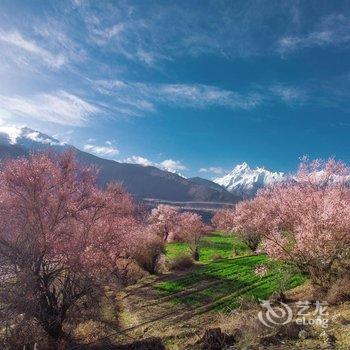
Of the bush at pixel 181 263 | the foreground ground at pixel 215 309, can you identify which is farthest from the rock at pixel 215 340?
the bush at pixel 181 263

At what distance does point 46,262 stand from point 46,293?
6.82 ft

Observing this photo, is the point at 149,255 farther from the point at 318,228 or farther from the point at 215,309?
the point at 318,228

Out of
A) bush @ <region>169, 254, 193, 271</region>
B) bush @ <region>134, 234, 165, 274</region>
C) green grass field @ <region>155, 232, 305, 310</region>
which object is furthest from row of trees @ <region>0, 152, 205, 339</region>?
bush @ <region>169, 254, 193, 271</region>

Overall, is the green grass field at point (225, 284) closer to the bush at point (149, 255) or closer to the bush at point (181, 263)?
the bush at point (181, 263)

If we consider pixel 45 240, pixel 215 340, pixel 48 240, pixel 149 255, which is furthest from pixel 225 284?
pixel 215 340

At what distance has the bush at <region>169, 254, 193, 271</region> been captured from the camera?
58.1 metres

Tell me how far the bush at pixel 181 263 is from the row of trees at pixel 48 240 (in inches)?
1055

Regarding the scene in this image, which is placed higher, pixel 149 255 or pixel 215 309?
pixel 149 255

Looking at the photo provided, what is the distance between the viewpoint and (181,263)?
58.6 m

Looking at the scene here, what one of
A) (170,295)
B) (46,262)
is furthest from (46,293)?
(170,295)

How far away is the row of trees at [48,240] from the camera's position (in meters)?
25.7

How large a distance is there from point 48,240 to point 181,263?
3398 cm

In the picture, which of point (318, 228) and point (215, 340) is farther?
point (318, 228)

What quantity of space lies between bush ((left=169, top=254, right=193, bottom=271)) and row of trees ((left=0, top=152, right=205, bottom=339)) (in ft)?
87.9
